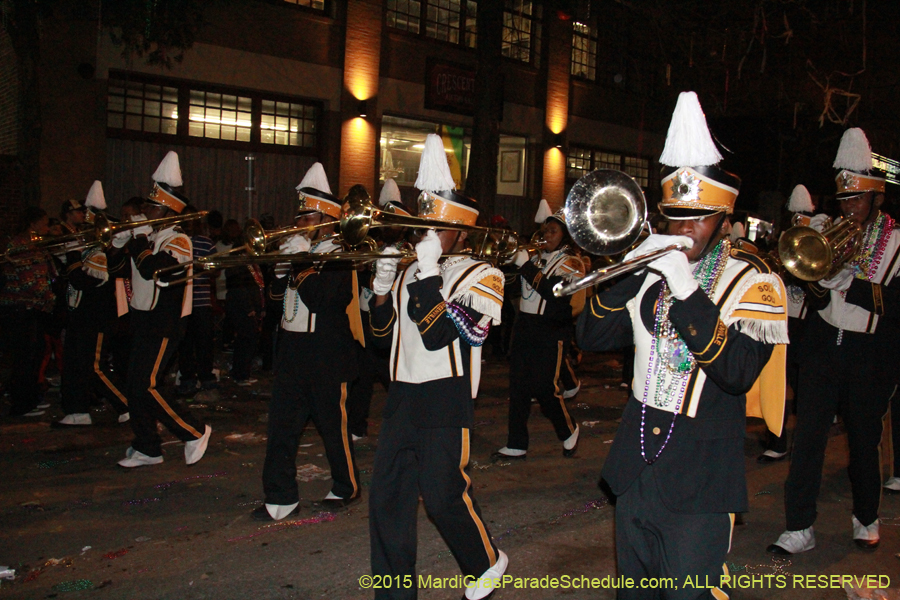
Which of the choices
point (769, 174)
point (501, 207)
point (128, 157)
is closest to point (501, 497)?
point (128, 157)

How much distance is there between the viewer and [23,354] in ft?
25.3

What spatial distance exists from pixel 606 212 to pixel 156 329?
442 centimetres

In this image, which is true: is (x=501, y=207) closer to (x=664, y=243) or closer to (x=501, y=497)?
(x=501, y=497)

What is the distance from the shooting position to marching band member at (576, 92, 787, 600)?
8.46 feet

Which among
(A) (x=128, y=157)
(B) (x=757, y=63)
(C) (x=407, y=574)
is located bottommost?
(C) (x=407, y=574)

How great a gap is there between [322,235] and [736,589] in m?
3.59

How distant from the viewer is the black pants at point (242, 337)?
9617mm

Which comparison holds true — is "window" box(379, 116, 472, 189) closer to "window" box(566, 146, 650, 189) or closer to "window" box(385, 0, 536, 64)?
"window" box(385, 0, 536, 64)

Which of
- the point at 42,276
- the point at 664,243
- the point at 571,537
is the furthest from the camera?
the point at 42,276

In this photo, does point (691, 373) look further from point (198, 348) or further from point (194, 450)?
point (198, 348)

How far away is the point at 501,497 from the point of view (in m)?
5.71

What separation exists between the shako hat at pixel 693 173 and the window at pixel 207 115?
40.1ft

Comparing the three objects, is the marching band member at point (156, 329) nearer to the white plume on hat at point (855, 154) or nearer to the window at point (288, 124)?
the white plume on hat at point (855, 154)

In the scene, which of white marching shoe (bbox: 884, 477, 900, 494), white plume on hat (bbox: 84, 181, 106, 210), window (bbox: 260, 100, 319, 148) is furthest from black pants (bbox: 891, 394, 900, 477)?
window (bbox: 260, 100, 319, 148)
